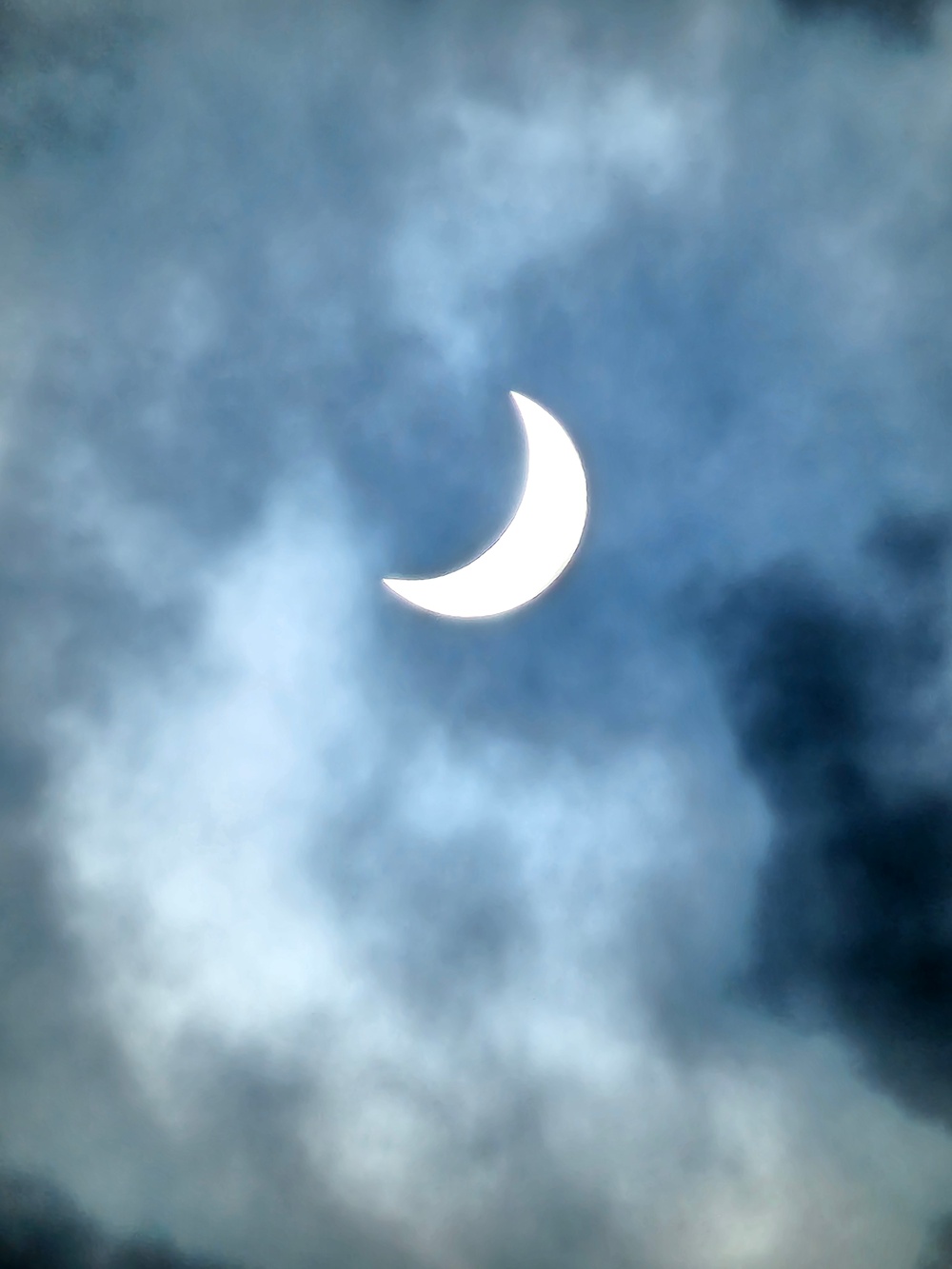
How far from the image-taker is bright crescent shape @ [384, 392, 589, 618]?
107 ft

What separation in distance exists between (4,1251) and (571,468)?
102085 mm

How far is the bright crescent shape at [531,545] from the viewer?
1283 inches

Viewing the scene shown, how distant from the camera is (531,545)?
3344 cm

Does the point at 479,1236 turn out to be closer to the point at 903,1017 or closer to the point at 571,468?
the point at 903,1017

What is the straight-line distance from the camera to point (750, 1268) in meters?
59.4

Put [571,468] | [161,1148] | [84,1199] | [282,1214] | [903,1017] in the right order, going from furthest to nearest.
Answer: [84,1199]
[903,1017]
[282,1214]
[161,1148]
[571,468]

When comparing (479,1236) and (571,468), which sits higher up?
(571,468)

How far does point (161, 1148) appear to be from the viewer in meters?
57.5

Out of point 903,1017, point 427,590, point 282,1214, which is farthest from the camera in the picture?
point 903,1017

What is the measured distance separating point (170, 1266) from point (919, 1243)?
76390mm

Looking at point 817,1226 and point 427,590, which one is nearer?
point 427,590

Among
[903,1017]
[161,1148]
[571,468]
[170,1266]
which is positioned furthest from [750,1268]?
[571,468]

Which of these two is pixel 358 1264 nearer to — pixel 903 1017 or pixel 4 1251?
pixel 4 1251

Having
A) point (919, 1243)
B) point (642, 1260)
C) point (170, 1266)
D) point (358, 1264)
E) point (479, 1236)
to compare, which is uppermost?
point (919, 1243)
